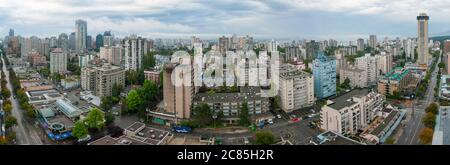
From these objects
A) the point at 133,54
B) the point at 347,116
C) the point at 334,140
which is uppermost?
the point at 133,54

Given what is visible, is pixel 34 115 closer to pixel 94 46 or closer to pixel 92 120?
pixel 92 120

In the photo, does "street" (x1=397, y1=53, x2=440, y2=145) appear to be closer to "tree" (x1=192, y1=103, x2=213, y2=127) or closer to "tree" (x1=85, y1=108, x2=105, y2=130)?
"tree" (x1=192, y1=103, x2=213, y2=127)

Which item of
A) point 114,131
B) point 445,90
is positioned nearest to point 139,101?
point 114,131

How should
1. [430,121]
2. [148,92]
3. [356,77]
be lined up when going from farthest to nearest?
1. [356,77]
2. [148,92]
3. [430,121]

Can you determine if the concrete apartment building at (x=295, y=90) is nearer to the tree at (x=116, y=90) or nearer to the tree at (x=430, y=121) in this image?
the tree at (x=430, y=121)

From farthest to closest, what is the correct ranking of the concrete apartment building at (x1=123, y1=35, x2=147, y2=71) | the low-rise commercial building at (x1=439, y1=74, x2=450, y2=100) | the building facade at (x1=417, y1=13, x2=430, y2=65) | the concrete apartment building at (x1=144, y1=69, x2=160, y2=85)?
the building facade at (x1=417, y1=13, x2=430, y2=65) < the concrete apartment building at (x1=123, y1=35, x2=147, y2=71) < the concrete apartment building at (x1=144, y1=69, x2=160, y2=85) < the low-rise commercial building at (x1=439, y1=74, x2=450, y2=100)

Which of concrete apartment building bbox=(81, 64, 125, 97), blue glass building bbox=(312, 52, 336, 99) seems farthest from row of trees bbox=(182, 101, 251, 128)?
concrete apartment building bbox=(81, 64, 125, 97)

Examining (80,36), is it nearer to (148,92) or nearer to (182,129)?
(148,92)
